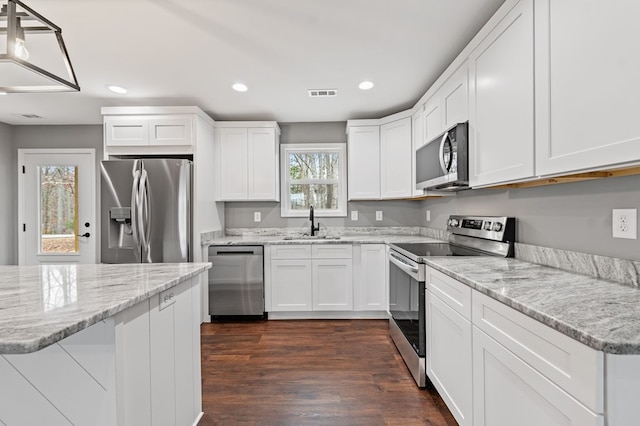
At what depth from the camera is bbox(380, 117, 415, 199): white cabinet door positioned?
340 centimetres

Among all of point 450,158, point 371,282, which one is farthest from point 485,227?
point 371,282

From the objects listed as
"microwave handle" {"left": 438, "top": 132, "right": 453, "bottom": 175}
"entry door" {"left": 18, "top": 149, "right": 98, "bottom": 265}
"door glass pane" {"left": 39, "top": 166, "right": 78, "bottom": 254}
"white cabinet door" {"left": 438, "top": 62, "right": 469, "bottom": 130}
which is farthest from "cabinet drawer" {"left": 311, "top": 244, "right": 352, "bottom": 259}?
"door glass pane" {"left": 39, "top": 166, "right": 78, "bottom": 254}

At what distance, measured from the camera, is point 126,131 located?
3.30 metres

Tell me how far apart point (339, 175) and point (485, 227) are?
222 centimetres

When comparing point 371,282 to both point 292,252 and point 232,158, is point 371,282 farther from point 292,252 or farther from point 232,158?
point 232,158

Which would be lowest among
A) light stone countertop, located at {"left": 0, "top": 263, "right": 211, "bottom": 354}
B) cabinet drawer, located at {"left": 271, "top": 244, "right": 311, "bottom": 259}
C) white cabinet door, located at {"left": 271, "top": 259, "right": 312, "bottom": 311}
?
white cabinet door, located at {"left": 271, "top": 259, "right": 312, "bottom": 311}

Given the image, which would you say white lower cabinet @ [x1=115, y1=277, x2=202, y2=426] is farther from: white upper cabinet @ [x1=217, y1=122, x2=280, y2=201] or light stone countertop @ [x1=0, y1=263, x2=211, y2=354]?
white upper cabinet @ [x1=217, y1=122, x2=280, y2=201]

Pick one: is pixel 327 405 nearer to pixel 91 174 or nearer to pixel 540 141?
pixel 540 141

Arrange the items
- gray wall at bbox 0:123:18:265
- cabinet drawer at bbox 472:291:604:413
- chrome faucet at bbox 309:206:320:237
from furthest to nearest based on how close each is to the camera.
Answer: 1. gray wall at bbox 0:123:18:265
2. chrome faucet at bbox 309:206:320:237
3. cabinet drawer at bbox 472:291:604:413

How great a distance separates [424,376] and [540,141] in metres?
1.65

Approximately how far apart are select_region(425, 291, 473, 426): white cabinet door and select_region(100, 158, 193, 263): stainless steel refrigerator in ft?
8.17

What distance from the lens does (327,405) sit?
1929 mm

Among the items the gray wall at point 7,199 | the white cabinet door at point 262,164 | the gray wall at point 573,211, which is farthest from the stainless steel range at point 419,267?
the gray wall at point 7,199

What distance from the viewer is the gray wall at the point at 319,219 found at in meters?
4.04
